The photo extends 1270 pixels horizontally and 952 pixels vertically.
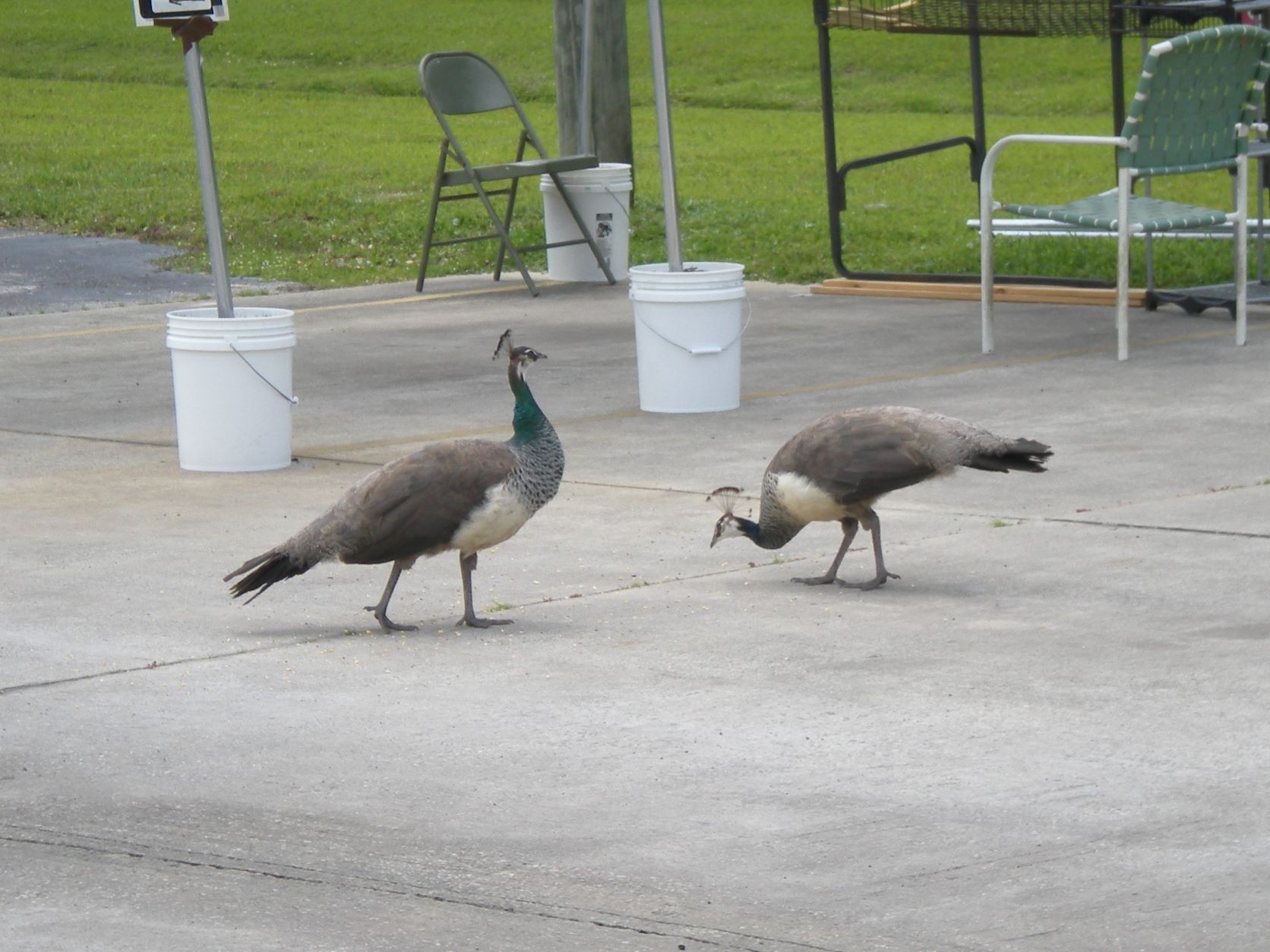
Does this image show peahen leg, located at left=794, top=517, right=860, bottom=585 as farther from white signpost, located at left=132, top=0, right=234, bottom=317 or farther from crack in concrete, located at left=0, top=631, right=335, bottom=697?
white signpost, located at left=132, top=0, right=234, bottom=317

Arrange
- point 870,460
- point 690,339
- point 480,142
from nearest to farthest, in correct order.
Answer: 1. point 870,460
2. point 690,339
3. point 480,142

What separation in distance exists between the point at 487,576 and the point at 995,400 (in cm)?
359

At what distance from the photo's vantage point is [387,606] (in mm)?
6531

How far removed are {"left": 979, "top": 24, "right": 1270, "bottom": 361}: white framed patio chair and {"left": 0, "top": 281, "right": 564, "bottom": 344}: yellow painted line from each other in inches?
176

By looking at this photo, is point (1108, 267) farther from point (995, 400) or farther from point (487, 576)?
point (487, 576)

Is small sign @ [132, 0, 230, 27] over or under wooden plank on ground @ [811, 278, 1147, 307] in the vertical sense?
over

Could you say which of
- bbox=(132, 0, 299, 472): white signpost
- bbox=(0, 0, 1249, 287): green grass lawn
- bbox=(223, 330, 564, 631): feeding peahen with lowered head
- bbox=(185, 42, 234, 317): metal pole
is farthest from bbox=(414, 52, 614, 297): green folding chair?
bbox=(223, 330, 564, 631): feeding peahen with lowered head

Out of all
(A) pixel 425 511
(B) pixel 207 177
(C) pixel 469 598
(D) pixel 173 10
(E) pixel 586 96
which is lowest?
(C) pixel 469 598

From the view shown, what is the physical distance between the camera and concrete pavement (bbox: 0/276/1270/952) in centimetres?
428

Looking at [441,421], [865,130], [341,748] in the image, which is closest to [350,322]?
[441,421]

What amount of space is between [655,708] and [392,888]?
1.34 meters

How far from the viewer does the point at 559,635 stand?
637 cm

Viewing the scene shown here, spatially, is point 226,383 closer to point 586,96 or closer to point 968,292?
point 968,292

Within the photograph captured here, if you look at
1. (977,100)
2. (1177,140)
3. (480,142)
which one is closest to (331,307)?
(977,100)
